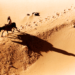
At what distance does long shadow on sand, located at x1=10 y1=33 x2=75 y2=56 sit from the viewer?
5.35 metres

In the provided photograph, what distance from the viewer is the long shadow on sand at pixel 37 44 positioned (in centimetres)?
535

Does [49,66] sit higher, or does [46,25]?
[46,25]

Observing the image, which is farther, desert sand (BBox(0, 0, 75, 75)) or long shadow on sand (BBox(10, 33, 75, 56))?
long shadow on sand (BBox(10, 33, 75, 56))

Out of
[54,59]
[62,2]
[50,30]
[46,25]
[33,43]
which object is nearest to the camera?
[54,59]

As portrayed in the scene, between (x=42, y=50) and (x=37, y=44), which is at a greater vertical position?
(x=37, y=44)

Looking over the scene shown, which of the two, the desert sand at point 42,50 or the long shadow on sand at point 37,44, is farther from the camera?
the long shadow on sand at point 37,44

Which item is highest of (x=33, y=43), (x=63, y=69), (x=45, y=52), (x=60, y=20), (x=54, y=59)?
(x=60, y=20)

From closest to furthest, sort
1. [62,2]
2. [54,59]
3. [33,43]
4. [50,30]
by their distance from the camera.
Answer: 1. [54,59]
2. [33,43]
3. [50,30]
4. [62,2]

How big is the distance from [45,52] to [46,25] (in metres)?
2.17

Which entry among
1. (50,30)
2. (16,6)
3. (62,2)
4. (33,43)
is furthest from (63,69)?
(16,6)

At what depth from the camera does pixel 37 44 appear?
5.55 m

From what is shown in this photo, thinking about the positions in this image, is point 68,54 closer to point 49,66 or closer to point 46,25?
point 49,66

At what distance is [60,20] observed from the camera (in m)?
6.96

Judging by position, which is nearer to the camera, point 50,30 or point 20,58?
point 20,58
